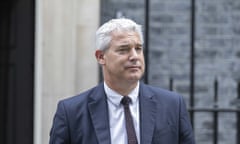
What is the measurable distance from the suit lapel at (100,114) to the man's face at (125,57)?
13cm

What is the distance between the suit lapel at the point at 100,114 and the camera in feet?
9.41

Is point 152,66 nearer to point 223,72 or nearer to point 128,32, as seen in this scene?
point 223,72

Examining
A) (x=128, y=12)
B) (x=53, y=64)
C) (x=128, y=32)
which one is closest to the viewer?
(x=128, y=32)

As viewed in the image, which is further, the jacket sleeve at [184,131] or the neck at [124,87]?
the jacket sleeve at [184,131]

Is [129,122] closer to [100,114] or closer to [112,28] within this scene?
[100,114]

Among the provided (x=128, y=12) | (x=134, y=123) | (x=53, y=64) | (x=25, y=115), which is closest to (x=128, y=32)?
(x=134, y=123)

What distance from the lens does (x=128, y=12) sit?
7.80 m

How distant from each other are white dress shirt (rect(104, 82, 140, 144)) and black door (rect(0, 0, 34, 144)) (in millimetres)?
2520

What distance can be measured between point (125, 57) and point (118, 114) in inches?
9.8

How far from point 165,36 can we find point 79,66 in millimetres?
2990

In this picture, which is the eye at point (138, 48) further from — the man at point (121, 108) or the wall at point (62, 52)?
the wall at point (62, 52)

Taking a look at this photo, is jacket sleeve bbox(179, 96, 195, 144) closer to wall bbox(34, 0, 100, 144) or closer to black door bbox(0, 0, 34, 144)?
wall bbox(34, 0, 100, 144)

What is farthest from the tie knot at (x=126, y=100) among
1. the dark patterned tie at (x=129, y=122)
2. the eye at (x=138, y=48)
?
the eye at (x=138, y=48)

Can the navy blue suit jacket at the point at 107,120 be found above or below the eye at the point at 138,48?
below
